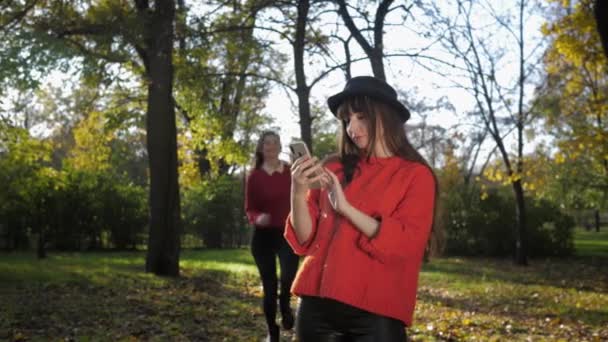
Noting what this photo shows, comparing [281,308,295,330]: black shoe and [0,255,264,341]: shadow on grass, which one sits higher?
[281,308,295,330]: black shoe

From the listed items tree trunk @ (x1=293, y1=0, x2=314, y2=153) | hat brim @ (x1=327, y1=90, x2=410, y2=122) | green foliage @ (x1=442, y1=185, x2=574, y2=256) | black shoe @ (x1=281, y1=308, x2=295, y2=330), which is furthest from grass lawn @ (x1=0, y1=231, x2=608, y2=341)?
green foliage @ (x1=442, y1=185, x2=574, y2=256)

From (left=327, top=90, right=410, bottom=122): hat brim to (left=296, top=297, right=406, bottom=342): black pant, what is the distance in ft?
2.68

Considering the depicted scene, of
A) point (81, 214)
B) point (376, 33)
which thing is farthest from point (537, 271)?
point (81, 214)

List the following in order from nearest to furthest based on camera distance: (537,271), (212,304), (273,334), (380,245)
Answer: (380,245), (273,334), (212,304), (537,271)

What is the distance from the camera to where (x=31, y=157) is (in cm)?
1462

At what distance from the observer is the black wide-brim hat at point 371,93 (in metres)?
2.69

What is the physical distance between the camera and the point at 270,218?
6766 millimetres

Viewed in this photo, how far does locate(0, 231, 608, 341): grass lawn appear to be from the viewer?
315 inches

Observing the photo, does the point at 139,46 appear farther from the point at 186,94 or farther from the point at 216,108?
the point at 216,108

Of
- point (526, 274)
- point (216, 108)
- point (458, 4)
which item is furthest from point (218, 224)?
point (458, 4)

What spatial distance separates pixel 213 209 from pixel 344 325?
80.2 ft

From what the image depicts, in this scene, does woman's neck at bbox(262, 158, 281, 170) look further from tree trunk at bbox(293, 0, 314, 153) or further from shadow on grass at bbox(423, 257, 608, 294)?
shadow on grass at bbox(423, 257, 608, 294)

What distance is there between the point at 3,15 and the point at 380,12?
7546mm

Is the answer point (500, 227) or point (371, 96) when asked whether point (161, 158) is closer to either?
point (371, 96)
